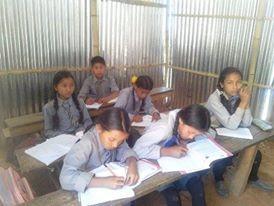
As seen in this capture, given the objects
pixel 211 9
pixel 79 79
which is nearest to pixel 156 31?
pixel 211 9

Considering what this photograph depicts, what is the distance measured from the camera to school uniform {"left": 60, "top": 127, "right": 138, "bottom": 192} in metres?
1.55

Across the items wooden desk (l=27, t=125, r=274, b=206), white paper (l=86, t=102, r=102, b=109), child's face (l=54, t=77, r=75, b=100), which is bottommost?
white paper (l=86, t=102, r=102, b=109)

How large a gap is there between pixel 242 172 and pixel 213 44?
2.50 m

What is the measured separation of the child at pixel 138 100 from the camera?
3.13 metres

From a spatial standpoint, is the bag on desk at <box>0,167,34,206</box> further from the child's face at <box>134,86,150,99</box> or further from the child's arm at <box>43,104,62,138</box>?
the child's face at <box>134,86,150,99</box>

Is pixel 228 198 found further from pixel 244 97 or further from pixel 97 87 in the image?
pixel 97 87

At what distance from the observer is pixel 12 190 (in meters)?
1.89

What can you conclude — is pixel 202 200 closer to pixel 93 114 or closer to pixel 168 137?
pixel 168 137

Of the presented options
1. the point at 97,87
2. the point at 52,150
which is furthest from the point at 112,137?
the point at 97,87

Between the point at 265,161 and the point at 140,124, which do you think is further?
the point at 265,161

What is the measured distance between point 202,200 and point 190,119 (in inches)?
31.4

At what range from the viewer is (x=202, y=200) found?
2.29 m

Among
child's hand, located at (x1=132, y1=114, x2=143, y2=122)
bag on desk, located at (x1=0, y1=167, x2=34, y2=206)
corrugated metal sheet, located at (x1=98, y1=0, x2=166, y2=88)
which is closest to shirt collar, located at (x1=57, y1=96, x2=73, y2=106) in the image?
child's hand, located at (x1=132, y1=114, x2=143, y2=122)

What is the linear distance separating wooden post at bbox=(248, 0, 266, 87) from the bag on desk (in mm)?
3492
